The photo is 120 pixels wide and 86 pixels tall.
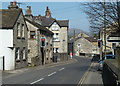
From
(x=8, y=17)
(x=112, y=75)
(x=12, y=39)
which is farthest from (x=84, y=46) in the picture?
(x=112, y=75)

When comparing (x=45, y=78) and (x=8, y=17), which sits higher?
(x=8, y=17)

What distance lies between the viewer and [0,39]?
27.5 metres

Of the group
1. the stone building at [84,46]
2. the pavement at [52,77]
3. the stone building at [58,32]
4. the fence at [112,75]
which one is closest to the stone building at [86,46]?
the stone building at [84,46]

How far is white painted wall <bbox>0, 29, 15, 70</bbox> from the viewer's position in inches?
1061

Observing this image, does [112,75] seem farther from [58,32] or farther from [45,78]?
[58,32]

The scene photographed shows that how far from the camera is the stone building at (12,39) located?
1065 inches

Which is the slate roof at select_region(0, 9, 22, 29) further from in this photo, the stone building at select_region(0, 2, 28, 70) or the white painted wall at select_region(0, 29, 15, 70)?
the white painted wall at select_region(0, 29, 15, 70)

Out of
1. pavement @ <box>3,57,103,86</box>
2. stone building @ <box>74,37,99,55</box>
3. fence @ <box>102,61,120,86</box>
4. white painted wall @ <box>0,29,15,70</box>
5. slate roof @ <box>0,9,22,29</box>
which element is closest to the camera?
fence @ <box>102,61,120,86</box>

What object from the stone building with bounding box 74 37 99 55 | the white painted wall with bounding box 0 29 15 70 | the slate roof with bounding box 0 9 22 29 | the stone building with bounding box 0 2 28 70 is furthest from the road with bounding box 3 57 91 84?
the stone building with bounding box 74 37 99 55

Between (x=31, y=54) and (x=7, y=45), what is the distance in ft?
43.6

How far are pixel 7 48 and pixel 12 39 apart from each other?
3.66 ft

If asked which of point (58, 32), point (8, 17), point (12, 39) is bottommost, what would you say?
point (12, 39)

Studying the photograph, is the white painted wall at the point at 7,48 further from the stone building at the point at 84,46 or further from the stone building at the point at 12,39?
the stone building at the point at 84,46

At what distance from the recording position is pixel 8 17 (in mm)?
28609
